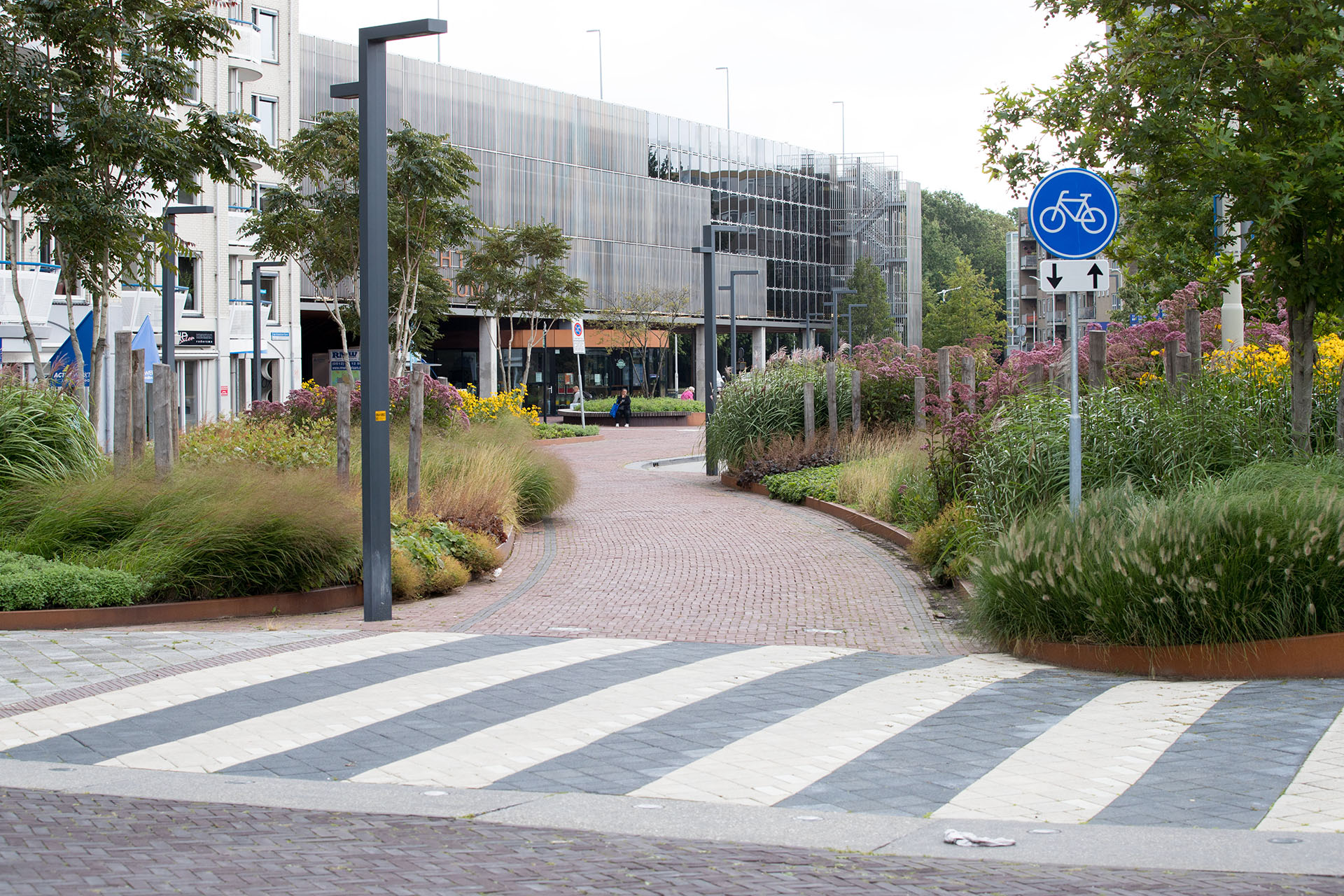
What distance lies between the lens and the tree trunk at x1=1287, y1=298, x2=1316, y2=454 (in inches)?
441

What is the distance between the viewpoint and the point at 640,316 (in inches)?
2704

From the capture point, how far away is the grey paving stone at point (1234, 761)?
17.5 feet

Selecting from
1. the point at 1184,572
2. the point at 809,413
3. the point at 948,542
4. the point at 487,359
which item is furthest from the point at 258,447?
the point at 487,359

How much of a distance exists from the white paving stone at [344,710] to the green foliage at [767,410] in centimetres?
1469

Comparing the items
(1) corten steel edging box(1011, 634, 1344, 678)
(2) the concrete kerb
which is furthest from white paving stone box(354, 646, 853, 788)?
(1) corten steel edging box(1011, 634, 1344, 678)

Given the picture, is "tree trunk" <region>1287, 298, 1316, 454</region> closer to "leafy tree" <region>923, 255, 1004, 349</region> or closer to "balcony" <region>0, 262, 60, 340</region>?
"balcony" <region>0, 262, 60, 340</region>

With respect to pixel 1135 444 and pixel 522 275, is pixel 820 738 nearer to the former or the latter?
pixel 1135 444

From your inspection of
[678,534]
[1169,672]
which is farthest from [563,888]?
[678,534]

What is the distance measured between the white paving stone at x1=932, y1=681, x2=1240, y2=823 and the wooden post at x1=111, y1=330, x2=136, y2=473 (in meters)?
8.75

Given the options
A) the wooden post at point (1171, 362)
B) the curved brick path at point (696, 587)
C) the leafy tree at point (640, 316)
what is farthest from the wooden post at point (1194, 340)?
the leafy tree at point (640, 316)

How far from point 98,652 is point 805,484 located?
13.0 m

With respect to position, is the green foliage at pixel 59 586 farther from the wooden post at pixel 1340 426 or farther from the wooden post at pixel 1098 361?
the wooden post at pixel 1340 426

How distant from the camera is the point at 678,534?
16641mm

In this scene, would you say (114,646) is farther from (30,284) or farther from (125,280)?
(30,284)
